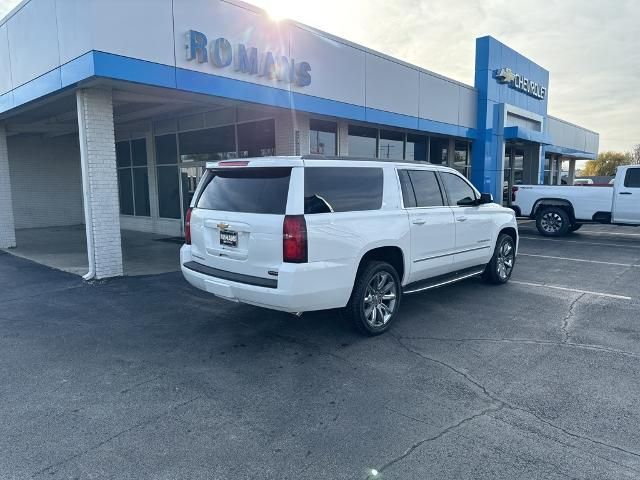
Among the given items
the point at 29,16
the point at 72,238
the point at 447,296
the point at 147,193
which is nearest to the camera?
the point at 447,296

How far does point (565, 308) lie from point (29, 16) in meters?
10.6

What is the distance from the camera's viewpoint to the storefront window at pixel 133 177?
15.7 meters

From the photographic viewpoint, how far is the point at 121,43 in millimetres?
7258

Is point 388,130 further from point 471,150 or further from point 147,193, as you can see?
point 147,193

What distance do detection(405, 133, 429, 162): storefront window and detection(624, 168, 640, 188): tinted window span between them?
5998 mm

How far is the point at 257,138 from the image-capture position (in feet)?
39.6

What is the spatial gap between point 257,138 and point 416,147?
258 inches

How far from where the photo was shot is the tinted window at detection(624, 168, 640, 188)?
1248 cm

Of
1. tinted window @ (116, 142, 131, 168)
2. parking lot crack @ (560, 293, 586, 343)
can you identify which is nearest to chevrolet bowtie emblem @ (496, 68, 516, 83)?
parking lot crack @ (560, 293, 586, 343)

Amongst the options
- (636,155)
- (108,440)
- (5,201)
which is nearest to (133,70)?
(108,440)

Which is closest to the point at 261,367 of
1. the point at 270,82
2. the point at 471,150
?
the point at 270,82

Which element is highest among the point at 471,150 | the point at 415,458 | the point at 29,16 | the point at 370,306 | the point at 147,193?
the point at 29,16

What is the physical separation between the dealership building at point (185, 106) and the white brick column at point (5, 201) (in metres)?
0.03

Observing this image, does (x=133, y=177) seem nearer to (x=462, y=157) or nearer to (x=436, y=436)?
(x=462, y=157)
